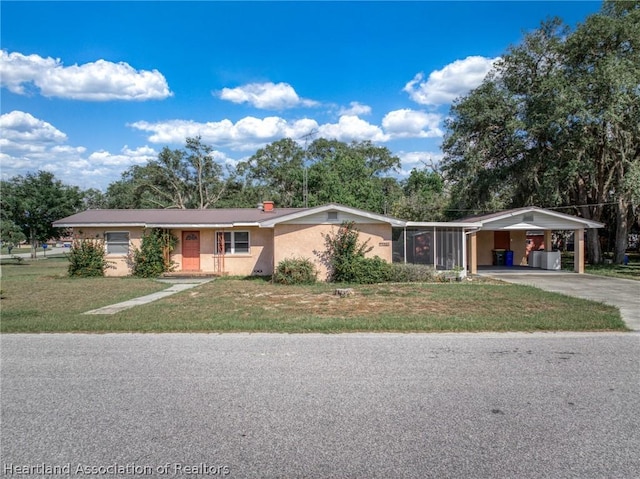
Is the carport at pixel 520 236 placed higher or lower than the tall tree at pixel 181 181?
lower

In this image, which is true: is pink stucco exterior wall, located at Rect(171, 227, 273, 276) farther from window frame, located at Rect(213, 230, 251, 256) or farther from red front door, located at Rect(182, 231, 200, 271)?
red front door, located at Rect(182, 231, 200, 271)

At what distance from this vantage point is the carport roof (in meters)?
20.2

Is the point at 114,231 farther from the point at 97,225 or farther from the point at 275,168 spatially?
the point at 275,168

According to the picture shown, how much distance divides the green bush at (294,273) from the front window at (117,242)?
8343 millimetres

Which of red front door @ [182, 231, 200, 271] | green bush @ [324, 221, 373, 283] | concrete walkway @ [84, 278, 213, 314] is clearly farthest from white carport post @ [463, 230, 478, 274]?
red front door @ [182, 231, 200, 271]

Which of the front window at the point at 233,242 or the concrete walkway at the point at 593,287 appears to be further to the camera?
the front window at the point at 233,242

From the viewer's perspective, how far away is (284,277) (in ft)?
52.5

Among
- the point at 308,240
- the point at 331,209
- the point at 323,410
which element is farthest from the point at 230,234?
the point at 323,410

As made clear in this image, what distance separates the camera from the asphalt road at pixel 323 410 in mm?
3215

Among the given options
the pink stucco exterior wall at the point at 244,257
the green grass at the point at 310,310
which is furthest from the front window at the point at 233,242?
the green grass at the point at 310,310

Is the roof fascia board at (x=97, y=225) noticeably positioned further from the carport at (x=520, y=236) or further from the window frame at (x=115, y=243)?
the carport at (x=520, y=236)

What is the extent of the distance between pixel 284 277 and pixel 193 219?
22.4 feet

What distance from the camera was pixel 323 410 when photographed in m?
4.14

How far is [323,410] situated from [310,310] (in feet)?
19.4
